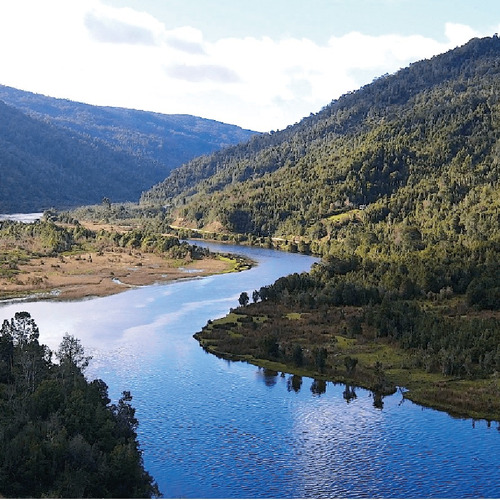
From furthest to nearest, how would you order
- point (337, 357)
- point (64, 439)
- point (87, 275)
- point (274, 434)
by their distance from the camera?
point (87, 275)
point (337, 357)
point (274, 434)
point (64, 439)

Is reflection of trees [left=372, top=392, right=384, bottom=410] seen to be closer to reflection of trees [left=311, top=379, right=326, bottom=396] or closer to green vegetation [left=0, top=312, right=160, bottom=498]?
reflection of trees [left=311, top=379, right=326, bottom=396]

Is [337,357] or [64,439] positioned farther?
[337,357]

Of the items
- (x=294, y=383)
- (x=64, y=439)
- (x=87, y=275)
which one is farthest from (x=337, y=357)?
(x=87, y=275)

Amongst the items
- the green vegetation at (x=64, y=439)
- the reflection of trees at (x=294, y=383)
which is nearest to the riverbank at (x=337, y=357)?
the reflection of trees at (x=294, y=383)

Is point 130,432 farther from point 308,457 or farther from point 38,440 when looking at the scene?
point 308,457

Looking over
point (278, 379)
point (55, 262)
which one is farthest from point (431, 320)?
point (55, 262)

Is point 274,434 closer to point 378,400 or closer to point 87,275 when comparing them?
point 378,400
